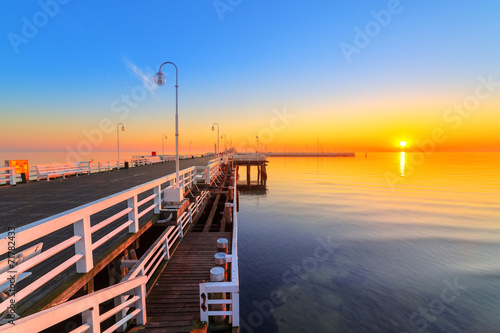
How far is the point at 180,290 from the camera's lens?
6320 mm

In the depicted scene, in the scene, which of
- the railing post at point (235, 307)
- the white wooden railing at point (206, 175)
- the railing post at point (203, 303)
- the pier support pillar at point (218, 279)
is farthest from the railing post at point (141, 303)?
the white wooden railing at point (206, 175)

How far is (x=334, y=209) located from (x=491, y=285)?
56.0 ft

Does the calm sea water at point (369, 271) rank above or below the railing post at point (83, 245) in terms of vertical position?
below

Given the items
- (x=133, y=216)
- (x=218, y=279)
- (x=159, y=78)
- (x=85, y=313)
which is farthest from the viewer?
(x=159, y=78)

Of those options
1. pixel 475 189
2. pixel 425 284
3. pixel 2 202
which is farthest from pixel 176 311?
pixel 475 189

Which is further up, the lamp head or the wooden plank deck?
the lamp head

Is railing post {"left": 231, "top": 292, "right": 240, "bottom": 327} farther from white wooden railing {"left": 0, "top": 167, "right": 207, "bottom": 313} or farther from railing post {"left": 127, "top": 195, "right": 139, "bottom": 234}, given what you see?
railing post {"left": 127, "top": 195, "right": 139, "bottom": 234}

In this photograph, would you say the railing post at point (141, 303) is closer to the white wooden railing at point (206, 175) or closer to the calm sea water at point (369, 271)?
the calm sea water at point (369, 271)

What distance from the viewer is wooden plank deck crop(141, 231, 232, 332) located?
491 cm

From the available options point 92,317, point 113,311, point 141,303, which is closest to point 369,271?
point 141,303

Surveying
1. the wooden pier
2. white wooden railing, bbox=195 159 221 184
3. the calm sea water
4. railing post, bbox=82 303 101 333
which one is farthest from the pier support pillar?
white wooden railing, bbox=195 159 221 184

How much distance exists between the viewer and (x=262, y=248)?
664 inches

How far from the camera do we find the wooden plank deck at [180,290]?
491 centimetres

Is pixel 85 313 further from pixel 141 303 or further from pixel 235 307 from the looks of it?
pixel 235 307
